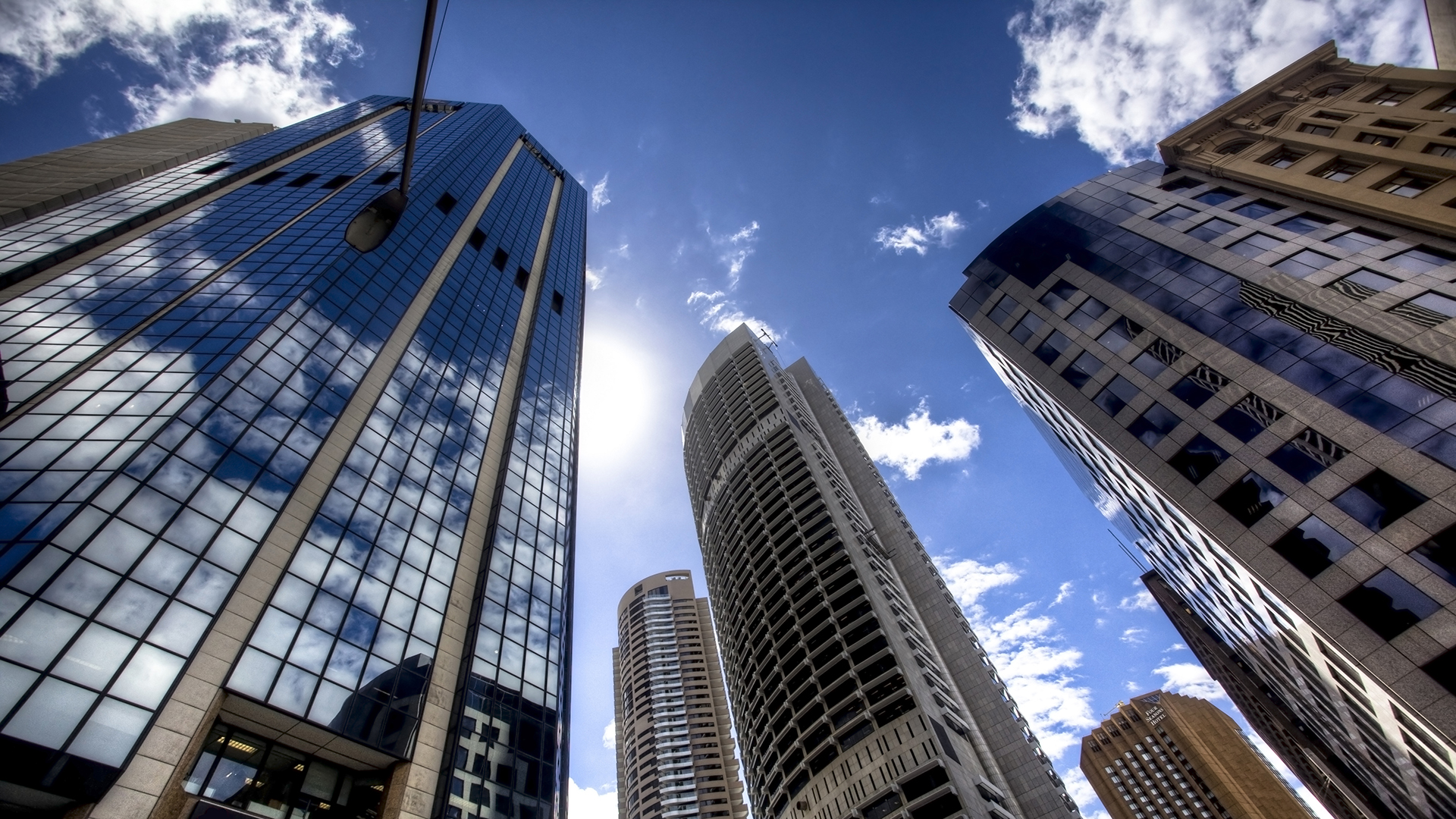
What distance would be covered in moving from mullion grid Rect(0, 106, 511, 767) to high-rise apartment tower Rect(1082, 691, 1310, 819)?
168092 millimetres

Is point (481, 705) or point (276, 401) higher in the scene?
point (276, 401)

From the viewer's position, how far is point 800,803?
51.7 m

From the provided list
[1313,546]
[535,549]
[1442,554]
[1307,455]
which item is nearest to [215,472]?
[535,549]

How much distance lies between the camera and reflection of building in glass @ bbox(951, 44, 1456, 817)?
79.5ft

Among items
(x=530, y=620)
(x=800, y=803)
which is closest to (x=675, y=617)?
(x=800, y=803)

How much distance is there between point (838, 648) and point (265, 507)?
151 ft

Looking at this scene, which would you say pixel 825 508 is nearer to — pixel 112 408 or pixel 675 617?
pixel 112 408

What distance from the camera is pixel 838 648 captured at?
58.1 metres

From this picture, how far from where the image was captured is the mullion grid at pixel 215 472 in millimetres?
21328

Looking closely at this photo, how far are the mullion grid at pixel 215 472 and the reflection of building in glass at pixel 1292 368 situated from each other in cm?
4408

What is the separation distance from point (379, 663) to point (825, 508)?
4939 centimetres

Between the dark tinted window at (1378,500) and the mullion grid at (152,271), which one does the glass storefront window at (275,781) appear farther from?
the dark tinted window at (1378,500)

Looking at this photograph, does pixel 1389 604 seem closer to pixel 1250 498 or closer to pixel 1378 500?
pixel 1378 500

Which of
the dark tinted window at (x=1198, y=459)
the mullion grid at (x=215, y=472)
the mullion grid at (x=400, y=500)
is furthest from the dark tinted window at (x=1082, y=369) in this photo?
the mullion grid at (x=215, y=472)
